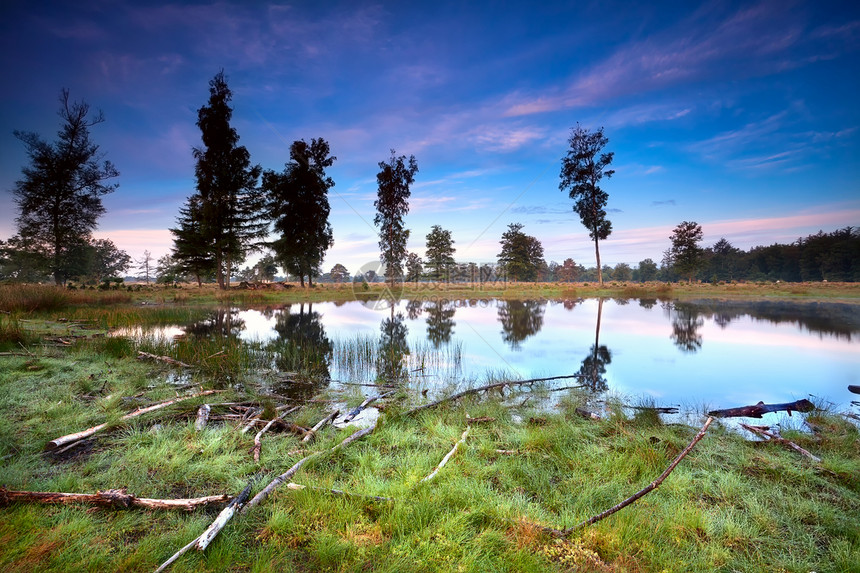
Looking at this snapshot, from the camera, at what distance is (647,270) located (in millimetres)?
101312

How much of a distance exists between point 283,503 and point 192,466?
53.0 inches

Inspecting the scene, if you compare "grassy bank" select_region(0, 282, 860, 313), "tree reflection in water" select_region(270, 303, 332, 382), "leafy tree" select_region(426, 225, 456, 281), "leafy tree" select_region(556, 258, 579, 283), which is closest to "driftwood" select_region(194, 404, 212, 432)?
"tree reflection in water" select_region(270, 303, 332, 382)

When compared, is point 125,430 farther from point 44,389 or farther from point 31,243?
point 31,243

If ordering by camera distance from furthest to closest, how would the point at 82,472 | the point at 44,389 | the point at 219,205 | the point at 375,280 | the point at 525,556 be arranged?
the point at 375,280 → the point at 219,205 → the point at 44,389 → the point at 82,472 → the point at 525,556

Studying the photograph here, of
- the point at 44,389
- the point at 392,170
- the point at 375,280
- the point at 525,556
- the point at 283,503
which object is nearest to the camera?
the point at 525,556

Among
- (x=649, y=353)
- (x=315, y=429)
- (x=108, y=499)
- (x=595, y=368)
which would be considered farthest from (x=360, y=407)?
(x=649, y=353)

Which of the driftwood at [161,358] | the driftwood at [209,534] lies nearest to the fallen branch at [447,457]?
the driftwood at [209,534]

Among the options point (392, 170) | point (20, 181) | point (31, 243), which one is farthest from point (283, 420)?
point (392, 170)

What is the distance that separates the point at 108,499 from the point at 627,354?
11.6 m

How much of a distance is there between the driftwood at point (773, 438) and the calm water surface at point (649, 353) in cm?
130

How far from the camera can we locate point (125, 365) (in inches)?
314

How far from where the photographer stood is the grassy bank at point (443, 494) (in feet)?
7.57

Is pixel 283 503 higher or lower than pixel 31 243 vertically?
lower

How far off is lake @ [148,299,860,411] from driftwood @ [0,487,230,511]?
505 centimetres
